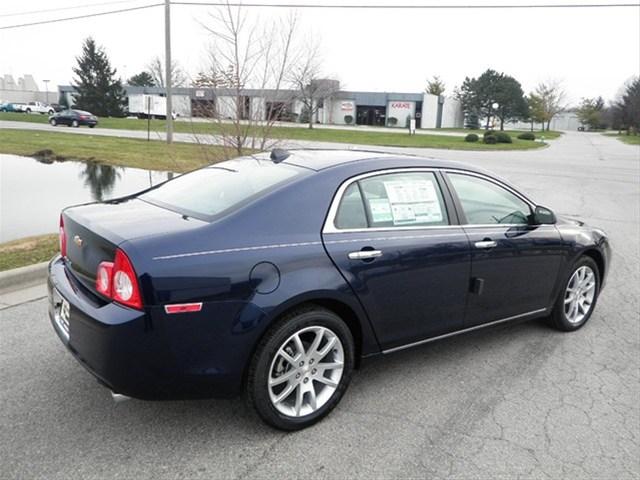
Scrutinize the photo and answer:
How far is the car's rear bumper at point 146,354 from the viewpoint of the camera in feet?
7.87

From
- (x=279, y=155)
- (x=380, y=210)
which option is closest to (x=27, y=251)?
(x=279, y=155)

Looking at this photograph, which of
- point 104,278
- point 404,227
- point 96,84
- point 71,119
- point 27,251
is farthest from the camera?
point 96,84

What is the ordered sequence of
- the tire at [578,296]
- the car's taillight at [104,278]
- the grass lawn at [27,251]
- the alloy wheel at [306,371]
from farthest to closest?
the grass lawn at [27,251] → the tire at [578,296] → the alloy wheel at [306,371] → the car's taillight at [104,278]

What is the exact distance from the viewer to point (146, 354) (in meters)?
2.42

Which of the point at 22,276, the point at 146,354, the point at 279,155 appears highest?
the point at 279,155

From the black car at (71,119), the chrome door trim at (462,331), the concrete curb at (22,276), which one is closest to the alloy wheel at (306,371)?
the chrome door trim at (462,331)

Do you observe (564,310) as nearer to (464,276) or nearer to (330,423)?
(464,276)

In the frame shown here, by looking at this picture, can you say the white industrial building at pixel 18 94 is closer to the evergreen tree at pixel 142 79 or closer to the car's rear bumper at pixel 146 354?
the evergreen tree at pixel 142 79

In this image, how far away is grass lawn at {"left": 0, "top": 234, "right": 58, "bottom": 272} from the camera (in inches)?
209

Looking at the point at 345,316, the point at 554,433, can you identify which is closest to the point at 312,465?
the point at 345,316

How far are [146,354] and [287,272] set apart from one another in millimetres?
802

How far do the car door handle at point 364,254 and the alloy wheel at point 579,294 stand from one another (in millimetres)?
2240

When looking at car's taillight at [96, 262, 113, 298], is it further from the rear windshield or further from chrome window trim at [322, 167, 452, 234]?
chrome window trim at [322, 167, 452, 234]

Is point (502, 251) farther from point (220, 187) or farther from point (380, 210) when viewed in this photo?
point (220, 187)
